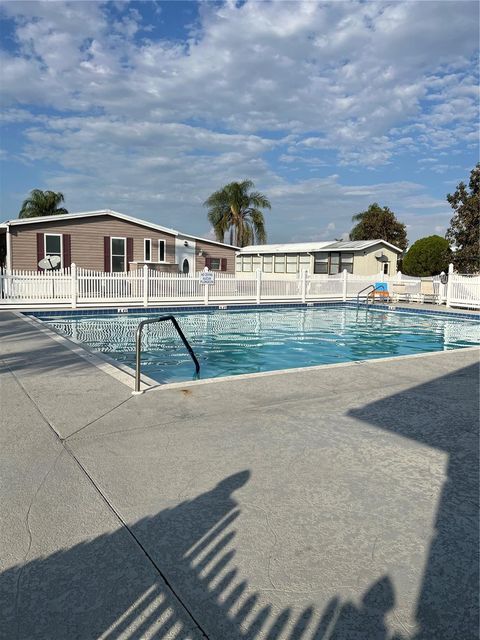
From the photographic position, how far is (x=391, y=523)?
3029 mm

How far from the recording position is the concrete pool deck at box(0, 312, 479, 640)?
7.24 ft

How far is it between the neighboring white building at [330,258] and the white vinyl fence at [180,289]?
7.92 meters

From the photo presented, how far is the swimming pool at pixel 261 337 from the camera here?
33.8ft

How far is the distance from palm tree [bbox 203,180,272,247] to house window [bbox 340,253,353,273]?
1108 cm

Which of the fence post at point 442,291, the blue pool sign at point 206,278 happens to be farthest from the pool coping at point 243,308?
the fence post at point 442,291

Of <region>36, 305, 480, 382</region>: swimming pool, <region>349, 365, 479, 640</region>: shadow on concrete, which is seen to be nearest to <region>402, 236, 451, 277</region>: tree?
<region>36, 305, 480, 382</region>: swimming pool

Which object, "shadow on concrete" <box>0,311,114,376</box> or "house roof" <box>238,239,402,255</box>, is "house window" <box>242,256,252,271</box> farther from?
"shadow on concrete" <box>0,311,114,376</box>

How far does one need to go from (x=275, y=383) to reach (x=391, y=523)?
3547 millimetres

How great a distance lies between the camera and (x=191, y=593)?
2326 mm

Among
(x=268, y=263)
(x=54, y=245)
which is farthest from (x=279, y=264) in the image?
(x=54, y=245)

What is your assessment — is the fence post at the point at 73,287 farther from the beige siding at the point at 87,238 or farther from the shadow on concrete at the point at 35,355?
the shadow on concrete at the point at 35,355

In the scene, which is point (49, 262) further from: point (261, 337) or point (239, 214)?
point (239, 214)

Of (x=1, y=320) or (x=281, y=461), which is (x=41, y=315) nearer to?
(x=1, y=320)

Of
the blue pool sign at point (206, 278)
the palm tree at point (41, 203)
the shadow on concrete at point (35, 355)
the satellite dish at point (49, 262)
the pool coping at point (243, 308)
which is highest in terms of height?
the palm tree at point (41, 203)
